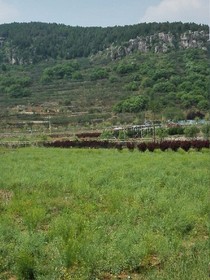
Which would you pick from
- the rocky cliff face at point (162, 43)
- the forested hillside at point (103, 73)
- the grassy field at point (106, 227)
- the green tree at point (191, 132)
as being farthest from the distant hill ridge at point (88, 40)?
the grassy field at point (106, 227)

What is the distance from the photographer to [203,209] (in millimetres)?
8922

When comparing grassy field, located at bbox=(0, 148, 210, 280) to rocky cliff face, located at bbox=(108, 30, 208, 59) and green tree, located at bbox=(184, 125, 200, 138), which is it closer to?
green tree, located at bbox=(184, 125, 200, 138)

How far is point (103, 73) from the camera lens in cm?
10750

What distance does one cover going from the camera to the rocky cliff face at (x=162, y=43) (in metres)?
125

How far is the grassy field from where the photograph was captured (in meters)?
6.02

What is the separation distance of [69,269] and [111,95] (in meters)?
83.9

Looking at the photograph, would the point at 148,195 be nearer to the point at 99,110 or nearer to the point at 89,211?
the point at 89,211

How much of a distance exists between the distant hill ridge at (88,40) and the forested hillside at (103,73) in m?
0.28

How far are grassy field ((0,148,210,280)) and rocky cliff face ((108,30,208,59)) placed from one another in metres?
115

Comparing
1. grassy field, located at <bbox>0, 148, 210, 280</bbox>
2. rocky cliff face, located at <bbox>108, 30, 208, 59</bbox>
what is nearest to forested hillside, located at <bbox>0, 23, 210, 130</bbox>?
rocky cliff face, located at <bbox>108, 30, 208, 59</bbox>

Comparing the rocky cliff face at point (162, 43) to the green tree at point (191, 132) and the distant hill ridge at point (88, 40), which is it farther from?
the green tree at point (191, 132)

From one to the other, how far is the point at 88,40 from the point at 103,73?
151 feet

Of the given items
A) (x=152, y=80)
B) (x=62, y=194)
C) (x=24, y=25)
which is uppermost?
(x=24, y=25)

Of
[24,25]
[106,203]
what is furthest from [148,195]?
[24,25]
